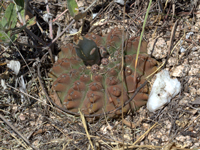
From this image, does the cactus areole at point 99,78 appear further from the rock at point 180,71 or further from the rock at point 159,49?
the rock at point 180,71

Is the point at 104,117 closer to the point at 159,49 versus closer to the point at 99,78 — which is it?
the point at 99,78

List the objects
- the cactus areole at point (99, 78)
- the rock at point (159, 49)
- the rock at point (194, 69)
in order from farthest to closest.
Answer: the rock at point (159, 49)
the rock at point (194, 69)
the cactus areole at point (99, 78)

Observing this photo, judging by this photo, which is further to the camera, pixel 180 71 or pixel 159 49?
pixel 159 49

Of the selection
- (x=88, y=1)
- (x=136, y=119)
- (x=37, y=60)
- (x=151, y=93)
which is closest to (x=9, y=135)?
(x=37, y=60)

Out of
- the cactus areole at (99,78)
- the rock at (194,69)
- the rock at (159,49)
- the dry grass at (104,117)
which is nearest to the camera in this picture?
the dry grass at (104,117)

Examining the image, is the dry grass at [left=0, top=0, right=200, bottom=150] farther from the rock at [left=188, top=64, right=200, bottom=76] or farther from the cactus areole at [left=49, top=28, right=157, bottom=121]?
the cactus areole at [left=49, top=28, right=157, bottom=121]

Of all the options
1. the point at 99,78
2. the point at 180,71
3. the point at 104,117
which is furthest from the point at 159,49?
the point at 104,117

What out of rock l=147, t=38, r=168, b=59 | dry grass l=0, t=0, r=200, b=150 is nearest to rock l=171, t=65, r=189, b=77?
dry grass l=0, t=0, r=200, b=150

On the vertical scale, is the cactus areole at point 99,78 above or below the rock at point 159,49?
below

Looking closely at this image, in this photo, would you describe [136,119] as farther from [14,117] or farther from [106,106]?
[14,117]

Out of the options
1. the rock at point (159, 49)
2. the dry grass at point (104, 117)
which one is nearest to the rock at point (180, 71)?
the dry grass at point (104, 117)
